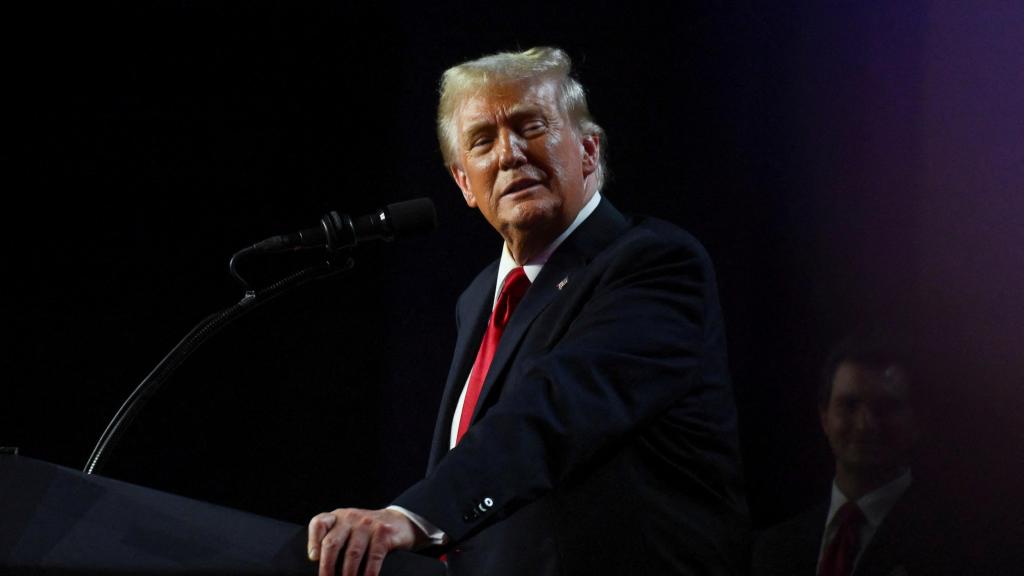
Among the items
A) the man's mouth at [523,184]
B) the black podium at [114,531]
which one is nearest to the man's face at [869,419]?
the man's mouth at [523,184]

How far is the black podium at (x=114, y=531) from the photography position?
3.34 ft

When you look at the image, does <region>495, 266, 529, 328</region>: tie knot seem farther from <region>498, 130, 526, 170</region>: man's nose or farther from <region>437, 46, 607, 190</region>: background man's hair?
<region>437, 46, 607, 190</region>: background man's hair

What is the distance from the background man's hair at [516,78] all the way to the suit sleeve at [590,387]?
0.48m

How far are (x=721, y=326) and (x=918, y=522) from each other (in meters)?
0.52

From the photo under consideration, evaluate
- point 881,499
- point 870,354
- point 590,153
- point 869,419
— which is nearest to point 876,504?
point 881,499

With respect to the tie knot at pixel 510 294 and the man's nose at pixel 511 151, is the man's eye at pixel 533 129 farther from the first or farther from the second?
the tie knot at pixel 510 294

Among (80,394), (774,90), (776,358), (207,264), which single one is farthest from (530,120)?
(80,394)

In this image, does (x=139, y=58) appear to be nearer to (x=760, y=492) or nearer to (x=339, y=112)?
(x=339, y=112)

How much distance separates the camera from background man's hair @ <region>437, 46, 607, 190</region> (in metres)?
2.12

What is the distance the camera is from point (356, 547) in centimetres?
112

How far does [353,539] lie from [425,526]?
180mm

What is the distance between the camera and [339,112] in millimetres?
2990

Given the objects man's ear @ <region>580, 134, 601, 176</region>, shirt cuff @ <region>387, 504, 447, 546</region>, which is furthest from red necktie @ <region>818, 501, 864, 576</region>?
shirt cuff @ <region>387, 504, 447, 546</region>

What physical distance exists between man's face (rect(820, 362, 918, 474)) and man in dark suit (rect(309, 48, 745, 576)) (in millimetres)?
403
